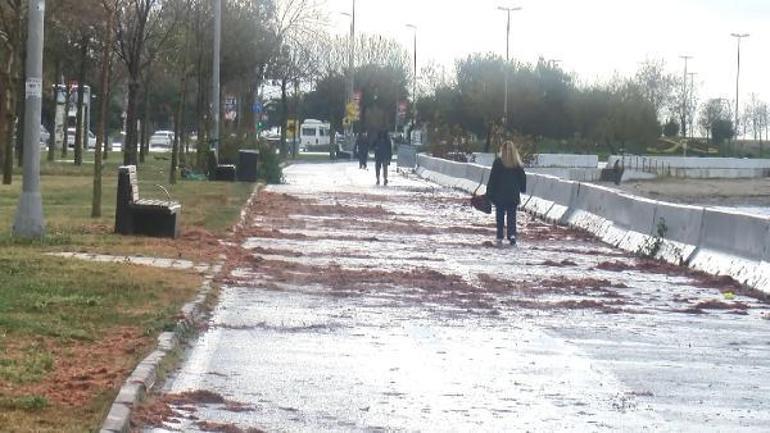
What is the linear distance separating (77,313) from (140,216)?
900cm

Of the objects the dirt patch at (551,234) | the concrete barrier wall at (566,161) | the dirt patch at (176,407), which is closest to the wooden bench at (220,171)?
the dirt patch at (551,234)

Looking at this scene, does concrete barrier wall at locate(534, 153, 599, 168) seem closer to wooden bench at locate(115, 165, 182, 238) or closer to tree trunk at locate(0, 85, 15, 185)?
tree trunk at locate(0, 85, 15, 185)

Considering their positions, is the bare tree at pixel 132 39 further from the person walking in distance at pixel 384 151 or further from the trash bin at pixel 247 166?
the person walking in distance at pixel 384 151

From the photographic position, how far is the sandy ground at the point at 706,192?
48375mm

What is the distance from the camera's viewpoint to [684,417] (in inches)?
393

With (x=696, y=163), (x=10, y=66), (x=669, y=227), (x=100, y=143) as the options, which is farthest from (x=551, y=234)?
(x=696, y=163)

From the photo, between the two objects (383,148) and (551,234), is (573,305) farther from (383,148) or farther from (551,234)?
(383,148)

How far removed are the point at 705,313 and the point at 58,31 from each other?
3358cm

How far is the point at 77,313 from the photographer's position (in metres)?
13.3

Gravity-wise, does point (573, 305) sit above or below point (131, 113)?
below

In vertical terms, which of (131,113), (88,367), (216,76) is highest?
(216,76)

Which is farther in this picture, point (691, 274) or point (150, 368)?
point (691, 274)

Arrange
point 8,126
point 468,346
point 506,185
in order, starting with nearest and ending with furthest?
point 468,346 < point 506,185 < point 8,126

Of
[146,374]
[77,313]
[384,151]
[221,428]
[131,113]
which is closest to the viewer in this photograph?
[221,428]
